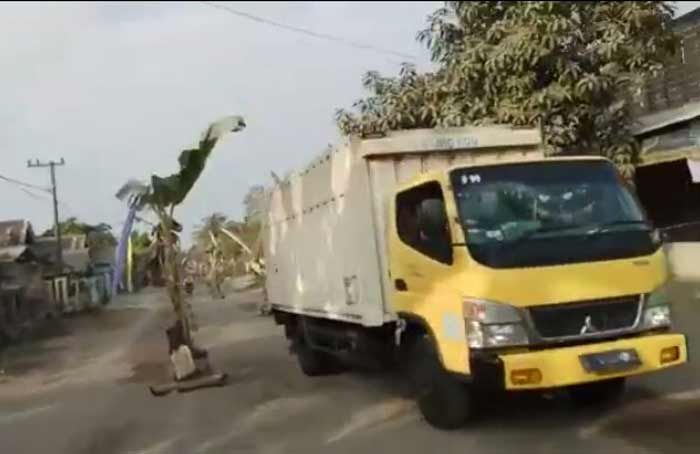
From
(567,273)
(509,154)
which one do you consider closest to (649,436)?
(567,273)

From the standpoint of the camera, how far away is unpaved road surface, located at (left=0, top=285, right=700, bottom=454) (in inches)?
285

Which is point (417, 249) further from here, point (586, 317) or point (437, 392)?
point (586, 317)

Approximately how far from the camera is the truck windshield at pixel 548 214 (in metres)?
7.02

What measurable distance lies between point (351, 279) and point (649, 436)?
3343 mm

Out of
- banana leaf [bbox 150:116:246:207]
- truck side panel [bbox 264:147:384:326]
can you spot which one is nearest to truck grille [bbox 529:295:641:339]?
truck side panel [bbox 264:147:384:326]

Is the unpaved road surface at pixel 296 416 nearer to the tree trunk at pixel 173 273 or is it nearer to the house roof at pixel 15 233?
the tree trunk at pixel 173 273

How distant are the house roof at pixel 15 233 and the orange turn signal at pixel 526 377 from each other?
2598 centimetres

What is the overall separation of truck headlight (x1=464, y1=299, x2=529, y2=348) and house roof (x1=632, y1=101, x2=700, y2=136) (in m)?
9.63

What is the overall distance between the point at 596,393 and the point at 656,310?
4.12ft

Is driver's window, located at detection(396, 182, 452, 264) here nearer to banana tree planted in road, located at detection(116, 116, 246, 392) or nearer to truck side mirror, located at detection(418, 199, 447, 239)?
truck side mirror, located at detection(418, 199, 447, 239)

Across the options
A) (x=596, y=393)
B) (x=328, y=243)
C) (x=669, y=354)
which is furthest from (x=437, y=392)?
(x=328, y=243)

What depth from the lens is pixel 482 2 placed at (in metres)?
14.0

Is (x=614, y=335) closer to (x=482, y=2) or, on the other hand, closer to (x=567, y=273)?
(x=567, y=273)

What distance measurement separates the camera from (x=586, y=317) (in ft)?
22.9
